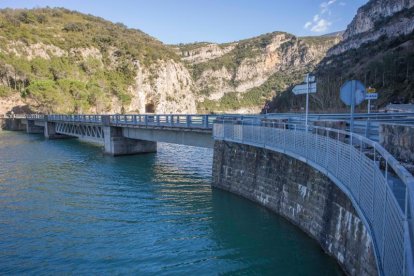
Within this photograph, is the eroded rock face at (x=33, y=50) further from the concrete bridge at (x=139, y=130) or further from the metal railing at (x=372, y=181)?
the metal railing at (x=372, y=181)

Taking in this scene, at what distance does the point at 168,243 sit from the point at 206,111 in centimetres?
17538

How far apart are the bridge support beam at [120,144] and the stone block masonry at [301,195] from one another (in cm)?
1586

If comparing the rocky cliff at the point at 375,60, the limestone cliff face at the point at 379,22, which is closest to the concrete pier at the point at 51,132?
the rocky cliff at the point at 375,60

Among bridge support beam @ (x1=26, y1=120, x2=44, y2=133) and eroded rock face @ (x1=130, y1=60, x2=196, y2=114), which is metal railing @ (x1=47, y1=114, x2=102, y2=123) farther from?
eroded rock face @ (x1=130, y1=60, x2=196, y2=114)

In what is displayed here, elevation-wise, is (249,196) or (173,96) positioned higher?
(173,96)

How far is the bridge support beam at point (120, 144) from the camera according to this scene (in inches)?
1292

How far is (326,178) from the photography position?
11.1 metres

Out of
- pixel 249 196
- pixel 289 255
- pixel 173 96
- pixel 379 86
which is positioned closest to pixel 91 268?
pixel 289 255

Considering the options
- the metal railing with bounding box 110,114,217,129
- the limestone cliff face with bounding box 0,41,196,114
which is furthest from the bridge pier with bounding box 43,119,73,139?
the limestone cliff face with bounding box 0,41,196,114

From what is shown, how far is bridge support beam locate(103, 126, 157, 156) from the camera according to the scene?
3281cm

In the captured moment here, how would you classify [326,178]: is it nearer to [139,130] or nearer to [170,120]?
[170,120]

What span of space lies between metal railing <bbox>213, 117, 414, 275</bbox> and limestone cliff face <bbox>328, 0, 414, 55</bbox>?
111 meters

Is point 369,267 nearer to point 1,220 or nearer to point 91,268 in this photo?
point 91,268

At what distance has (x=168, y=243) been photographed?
12.2m
